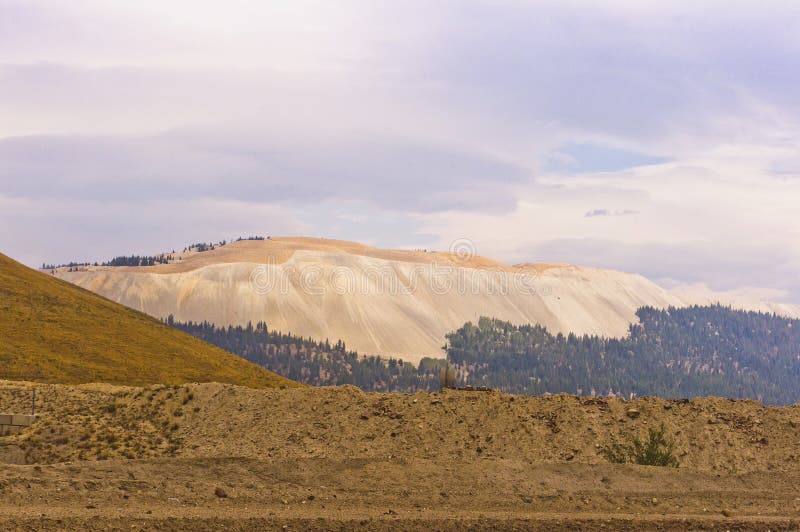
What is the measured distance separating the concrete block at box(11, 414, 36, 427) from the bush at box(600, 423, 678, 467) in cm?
2027

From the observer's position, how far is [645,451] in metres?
29.1

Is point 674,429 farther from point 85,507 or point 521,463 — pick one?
point 85,507

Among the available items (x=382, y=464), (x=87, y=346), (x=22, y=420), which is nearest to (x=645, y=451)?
(x=382, y=464)

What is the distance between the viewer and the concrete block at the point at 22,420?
1320 inches

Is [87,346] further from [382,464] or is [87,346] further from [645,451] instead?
[645,451]

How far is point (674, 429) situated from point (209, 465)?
50.2ft

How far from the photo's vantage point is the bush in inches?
1133

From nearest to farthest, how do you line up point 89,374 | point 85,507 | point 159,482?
point 85,507
point 159,482
point 89,374

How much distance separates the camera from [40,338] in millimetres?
68000

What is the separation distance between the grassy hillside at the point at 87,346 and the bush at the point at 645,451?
39.6m

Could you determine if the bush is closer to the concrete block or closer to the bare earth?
the bare earth

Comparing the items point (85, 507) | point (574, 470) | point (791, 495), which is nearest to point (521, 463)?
point (574, 470)

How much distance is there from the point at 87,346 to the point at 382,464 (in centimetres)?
4778

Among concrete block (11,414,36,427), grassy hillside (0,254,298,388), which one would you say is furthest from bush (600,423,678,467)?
grassy hillside (0,254,298,388)
